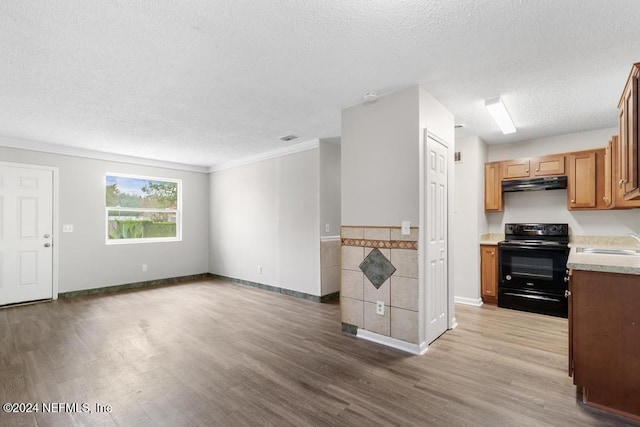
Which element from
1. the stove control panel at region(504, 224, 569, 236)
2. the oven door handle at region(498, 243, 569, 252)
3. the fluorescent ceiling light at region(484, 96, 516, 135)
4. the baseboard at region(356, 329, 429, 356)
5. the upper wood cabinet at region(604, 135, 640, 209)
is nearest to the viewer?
the baseboard at region(356, 329, 429, 356)

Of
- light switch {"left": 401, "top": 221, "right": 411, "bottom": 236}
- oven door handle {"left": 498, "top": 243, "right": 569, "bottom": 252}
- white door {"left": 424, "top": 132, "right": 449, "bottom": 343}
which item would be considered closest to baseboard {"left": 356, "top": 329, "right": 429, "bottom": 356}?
white door {"left": 424, "top": 132, "right": 449, "bottom": 343}

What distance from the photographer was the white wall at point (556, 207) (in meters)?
4.08

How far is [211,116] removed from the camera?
3656mm

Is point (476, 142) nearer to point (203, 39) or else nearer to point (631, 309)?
point (631, 309)

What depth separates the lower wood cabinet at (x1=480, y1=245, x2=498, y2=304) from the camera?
14.5 feet

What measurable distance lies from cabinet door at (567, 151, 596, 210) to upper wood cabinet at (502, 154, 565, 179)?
0.13 m

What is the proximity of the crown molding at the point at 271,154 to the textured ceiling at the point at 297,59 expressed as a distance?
100 cm

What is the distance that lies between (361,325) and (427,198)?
1484 mm

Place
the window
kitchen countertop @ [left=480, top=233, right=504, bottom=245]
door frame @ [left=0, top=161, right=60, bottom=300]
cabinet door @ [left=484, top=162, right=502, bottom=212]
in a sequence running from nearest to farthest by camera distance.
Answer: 1. kitchen countertop @ [left=480, top=233, right=504, bottom=245]
2. cabinet door @ [left=484, top=162, right=502, bottom=212]
3. door frame @ [left=0, top=161, right=60, bottom=300]
4. the window

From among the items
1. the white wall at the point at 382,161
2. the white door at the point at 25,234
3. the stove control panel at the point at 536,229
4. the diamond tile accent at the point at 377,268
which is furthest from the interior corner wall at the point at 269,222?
the stove control panel at the point at 536,229

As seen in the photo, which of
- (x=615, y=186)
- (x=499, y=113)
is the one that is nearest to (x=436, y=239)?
(x=499, y=113)

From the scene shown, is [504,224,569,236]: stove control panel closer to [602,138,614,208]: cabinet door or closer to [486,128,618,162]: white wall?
[602,138,614,208]: cabinet door

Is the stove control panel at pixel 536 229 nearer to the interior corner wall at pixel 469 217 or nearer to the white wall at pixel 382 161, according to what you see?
the interior corner wall at pixel 469 217

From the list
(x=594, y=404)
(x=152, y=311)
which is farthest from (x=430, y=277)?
(x=152, y=311)
